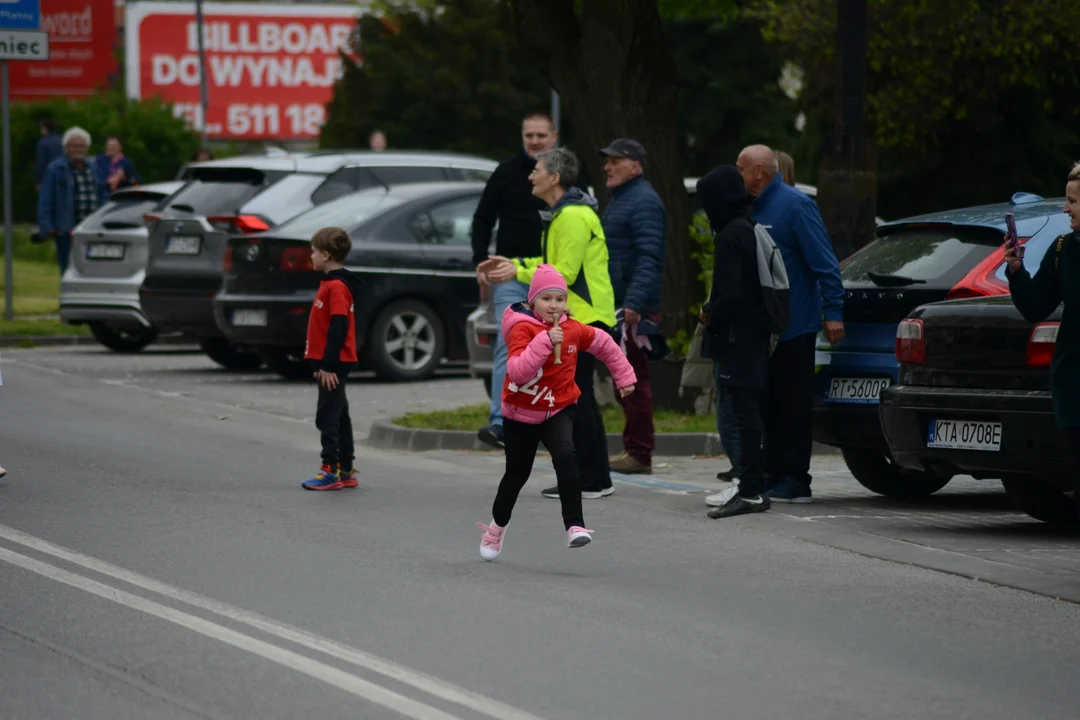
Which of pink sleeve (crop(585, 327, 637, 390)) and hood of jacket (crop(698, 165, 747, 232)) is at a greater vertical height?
hood of jacket (crop(698, 165, 747, 232))

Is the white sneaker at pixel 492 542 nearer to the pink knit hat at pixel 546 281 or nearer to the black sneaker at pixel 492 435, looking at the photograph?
the pink knit hat at pixel 546 281

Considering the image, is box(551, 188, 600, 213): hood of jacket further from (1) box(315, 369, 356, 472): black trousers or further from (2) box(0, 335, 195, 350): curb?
(2) box(0, 335, 195, 350): curb

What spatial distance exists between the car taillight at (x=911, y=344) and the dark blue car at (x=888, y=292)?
366 mm

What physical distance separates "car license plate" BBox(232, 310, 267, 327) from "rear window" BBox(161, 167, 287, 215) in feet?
5.93

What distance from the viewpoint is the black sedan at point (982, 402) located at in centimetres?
929

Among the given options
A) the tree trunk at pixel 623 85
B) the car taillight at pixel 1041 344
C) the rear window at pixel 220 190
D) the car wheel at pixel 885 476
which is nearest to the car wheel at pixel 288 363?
the rear window at pixel 220 190

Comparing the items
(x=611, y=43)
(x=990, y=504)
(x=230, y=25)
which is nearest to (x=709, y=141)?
(x=230, y=25)

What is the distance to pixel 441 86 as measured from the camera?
175 ft

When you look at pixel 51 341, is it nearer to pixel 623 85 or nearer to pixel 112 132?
pixel 623 85

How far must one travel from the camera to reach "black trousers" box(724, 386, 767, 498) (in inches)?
402

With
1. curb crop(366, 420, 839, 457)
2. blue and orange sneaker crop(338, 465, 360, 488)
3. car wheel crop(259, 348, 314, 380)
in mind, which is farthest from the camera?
car wheel crop(259, 348, 314, 380)

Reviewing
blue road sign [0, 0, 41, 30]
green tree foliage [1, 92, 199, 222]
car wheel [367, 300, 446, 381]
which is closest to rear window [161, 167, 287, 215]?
car wheel [367, 300, 446, 381]

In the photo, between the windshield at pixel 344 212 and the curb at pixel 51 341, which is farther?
→ the curb at pixel 51 341

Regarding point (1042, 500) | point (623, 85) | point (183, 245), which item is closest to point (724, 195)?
point (1042, 500)
